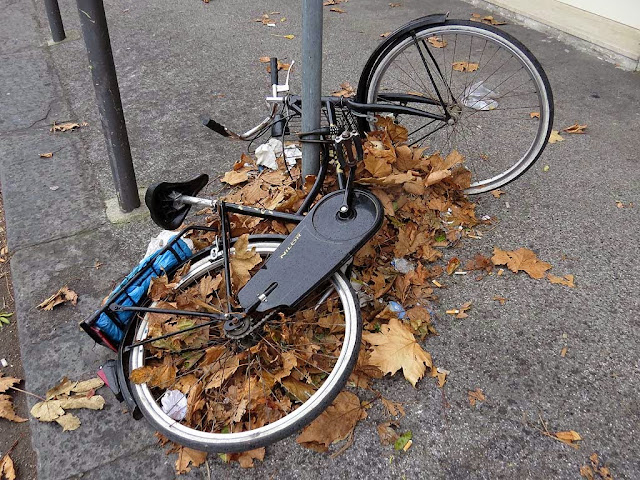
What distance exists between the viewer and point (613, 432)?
201 centimetres

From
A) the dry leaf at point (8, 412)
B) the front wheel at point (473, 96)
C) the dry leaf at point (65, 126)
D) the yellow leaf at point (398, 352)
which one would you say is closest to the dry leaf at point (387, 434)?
the yellow leaf at point (398, 352)

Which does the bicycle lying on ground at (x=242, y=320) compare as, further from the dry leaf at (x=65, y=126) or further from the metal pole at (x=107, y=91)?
the dry leaf at (x=65, y=126)

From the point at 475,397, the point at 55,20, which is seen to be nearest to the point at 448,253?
the point at 475,397

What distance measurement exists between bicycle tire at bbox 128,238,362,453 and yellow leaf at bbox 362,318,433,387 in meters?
0.22

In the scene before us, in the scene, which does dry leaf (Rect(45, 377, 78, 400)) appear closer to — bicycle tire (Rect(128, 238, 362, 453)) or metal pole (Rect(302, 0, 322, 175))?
bicycle tire (Rect(128, 238, 362, 453))

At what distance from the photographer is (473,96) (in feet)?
13.3

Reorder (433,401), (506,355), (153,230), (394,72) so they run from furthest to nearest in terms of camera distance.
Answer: (394,72), (153,230), (506,355), (433,401)

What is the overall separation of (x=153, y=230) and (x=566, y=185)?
2.67m

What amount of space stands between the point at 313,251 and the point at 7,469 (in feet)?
4.92

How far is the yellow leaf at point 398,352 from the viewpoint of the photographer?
2221 mm

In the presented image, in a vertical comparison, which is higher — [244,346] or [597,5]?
[597,5]

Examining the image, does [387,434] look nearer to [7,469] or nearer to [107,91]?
[7,469]

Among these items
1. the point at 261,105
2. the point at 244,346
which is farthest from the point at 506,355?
Result: the point at 261,105

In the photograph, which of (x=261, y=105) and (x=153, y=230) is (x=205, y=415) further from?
(x=261, y=105)
